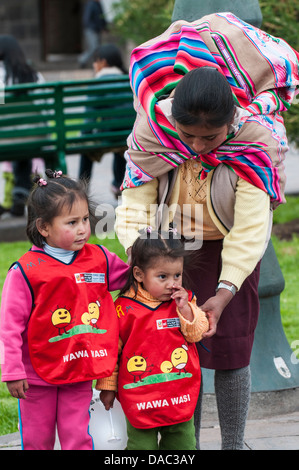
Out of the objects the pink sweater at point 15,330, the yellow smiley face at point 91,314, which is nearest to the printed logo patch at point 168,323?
the yellow smiley face at point 91,314

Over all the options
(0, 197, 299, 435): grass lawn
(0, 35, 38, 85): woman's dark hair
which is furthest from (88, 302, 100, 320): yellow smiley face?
(0, 35, 38, 85): woman's dark hair

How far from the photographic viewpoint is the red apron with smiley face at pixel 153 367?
2727 mm

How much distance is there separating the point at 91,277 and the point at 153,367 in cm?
37

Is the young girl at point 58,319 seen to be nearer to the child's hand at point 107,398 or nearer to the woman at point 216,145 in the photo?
the child's hand at point 107,398

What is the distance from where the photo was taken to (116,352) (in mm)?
2752

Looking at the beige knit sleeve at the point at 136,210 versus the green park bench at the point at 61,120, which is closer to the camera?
the beige knit sleeve at the point at 136,210

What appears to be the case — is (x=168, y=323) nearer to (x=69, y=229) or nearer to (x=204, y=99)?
(x=69, y=229)

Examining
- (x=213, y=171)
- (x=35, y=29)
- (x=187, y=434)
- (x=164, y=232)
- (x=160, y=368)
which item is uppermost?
(x=213, y=171)

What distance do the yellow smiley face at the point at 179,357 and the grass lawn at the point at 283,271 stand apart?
1355 millimetres

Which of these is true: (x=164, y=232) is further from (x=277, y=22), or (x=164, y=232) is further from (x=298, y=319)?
(x=277, y=22)

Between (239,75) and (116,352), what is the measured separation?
3.30 ft

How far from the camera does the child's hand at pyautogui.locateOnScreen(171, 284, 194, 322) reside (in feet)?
8.80

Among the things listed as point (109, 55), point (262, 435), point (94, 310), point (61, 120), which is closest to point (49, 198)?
point (94, 310)

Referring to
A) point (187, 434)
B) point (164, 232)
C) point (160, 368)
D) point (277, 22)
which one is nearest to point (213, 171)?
point (164, 232)
